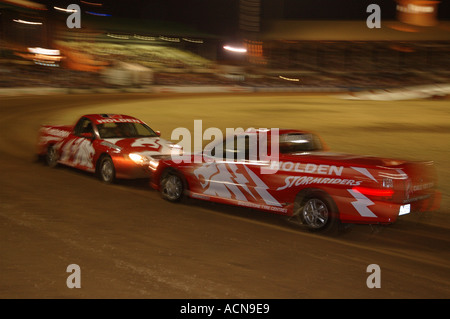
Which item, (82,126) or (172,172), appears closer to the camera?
(172,172)

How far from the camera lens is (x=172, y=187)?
30.1ft

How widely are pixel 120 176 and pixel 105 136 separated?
1223 millimetres

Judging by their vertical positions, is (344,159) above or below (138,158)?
above

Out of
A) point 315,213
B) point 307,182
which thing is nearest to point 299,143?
point 307,182

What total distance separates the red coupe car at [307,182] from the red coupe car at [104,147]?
4.01 ft

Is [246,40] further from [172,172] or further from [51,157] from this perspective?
[172,172]

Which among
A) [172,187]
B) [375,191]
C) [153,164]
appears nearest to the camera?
[375,191]

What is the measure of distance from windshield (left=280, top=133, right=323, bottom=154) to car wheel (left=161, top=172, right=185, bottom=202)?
6.36ft

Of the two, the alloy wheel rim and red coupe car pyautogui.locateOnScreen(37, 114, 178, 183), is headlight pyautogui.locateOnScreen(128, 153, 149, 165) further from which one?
the alloy wheel rim

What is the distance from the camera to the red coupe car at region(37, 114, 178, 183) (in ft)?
33.9

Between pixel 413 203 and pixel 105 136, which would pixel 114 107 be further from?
pixel 413 203

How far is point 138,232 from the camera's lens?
23.5 ft

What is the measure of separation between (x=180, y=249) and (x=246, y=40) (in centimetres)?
6415
